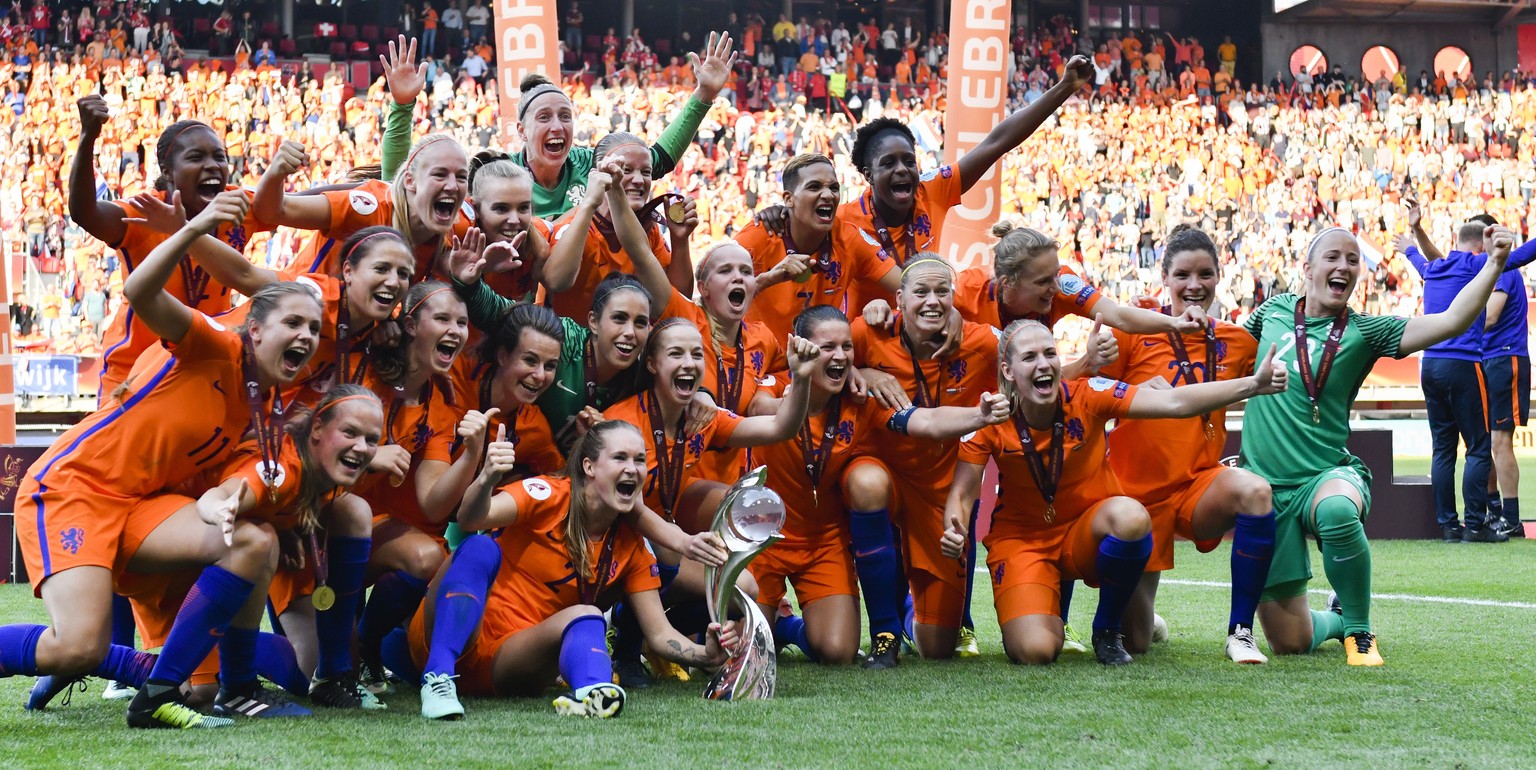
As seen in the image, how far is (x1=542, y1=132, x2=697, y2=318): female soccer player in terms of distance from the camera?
4.55 metres

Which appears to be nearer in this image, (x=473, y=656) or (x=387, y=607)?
(x=473, y=656)

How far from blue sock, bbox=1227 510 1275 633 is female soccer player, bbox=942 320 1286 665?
316mm

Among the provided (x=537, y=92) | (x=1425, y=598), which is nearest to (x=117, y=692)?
(x=537, y=92)

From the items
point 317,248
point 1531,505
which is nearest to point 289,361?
point 317,248

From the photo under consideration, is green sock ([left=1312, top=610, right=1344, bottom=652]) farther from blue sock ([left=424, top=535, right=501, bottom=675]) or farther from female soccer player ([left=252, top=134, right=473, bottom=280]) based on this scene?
female soccer player ([left=252, top=134, right=473, bottom=280])

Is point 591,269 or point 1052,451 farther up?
point 591,269

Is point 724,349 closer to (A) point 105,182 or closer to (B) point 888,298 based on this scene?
(B) point 888,298

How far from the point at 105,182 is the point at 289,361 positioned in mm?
16272

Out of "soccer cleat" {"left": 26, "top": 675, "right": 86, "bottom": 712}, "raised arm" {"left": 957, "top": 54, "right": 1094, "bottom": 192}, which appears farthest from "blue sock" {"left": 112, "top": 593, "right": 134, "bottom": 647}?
"raised arm" {"left": 957, "top": 54, "right": 1094, "bottom": 192}

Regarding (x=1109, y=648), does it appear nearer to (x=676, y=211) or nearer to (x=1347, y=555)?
(x=1347, y=555)

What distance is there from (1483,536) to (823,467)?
5.27 meters

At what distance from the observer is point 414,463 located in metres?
4.19

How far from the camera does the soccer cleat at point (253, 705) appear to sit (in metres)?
3.71

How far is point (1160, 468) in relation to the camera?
195 inches
